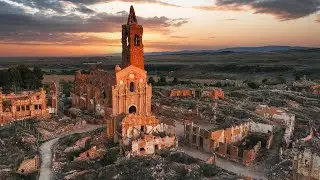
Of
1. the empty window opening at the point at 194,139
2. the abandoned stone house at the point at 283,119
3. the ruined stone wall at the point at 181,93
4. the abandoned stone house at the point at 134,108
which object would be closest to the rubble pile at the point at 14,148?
the abandoned stone house at the point at 134,108

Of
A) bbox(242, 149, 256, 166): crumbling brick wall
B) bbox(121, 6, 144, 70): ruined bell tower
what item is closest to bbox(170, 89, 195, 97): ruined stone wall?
bbox(121, 6, 144, 70): ruined bell tower

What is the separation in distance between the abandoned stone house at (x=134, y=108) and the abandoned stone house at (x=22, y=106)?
991 cm

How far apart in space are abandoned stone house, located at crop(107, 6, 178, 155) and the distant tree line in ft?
96.5

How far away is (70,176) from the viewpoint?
3309 centimetres

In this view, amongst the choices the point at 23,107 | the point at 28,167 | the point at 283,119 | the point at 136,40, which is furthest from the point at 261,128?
the point at 23,107

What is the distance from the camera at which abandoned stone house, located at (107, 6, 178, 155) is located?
3742cm

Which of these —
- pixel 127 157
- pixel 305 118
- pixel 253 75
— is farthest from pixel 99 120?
pixel 253 75

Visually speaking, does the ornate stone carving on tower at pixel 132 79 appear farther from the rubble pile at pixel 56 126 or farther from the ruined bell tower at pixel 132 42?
the rubble pile at pixel 56 126

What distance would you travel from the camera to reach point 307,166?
28.6m

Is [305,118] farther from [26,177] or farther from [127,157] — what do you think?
[26,177]

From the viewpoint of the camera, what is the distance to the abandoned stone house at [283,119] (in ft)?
131

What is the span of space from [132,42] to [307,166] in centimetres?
2982

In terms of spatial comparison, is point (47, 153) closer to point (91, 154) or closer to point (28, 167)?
point (28, 167)

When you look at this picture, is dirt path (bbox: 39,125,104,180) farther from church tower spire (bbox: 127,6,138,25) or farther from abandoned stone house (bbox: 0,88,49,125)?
church tower spire (bbox: 127,6,138,25)
